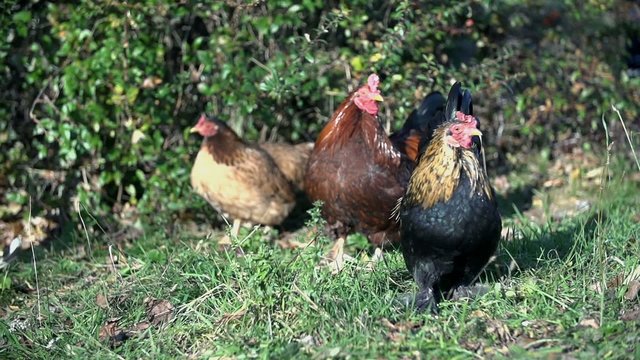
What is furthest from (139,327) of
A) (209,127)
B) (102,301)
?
(209,127)

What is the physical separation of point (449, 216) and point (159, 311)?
1607 mm

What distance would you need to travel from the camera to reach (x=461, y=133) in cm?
421

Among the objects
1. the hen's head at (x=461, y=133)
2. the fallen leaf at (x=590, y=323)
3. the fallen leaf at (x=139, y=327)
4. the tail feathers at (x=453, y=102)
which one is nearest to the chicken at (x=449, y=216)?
the hen's head at (x=461, y=133)

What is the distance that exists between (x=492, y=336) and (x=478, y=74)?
352 centimetres

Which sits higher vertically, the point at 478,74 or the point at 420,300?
the point at 478,74

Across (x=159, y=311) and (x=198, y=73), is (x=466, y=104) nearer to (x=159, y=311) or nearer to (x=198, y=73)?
(x=159, y=311)

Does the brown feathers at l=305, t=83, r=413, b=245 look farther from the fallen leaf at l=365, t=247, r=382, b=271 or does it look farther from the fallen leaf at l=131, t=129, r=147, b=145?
the fallen leaf at l=131, t=129, r=147, b=145

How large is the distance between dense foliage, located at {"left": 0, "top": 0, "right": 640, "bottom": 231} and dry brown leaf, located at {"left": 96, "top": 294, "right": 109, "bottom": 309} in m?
1.97

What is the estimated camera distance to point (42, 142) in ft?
23.6

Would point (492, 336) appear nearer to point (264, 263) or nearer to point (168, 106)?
point (264, 263)

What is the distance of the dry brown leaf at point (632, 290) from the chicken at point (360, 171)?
1730 millimetres

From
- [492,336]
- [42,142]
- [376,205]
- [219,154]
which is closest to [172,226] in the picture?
[219,154]

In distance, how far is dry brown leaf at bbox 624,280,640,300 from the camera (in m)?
4.10

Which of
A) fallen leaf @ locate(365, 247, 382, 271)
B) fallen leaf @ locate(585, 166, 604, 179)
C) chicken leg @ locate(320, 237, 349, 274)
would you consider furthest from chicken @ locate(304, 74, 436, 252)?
fallen leaf @ locate(585, 166, 604, 179)
